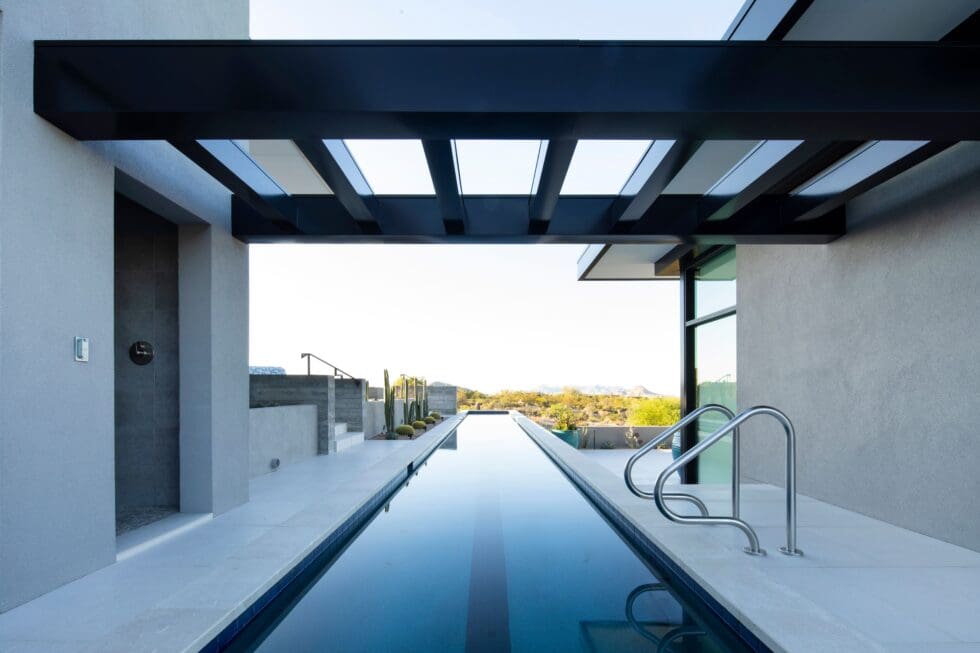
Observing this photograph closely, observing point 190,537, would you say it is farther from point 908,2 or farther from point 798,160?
point 908,2

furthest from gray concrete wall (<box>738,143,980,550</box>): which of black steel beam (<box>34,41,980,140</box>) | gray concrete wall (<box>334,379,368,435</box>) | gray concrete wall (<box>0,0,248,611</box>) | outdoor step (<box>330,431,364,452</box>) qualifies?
gray concrete wall (<box>334,379,368,435</box>)

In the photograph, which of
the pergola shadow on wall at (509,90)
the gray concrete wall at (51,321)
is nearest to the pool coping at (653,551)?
the pergola shadow on wall at (509,90)

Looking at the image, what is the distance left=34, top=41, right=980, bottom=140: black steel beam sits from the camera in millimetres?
2951

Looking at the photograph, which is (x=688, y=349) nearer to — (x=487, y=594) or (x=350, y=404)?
(x=350, y=404)

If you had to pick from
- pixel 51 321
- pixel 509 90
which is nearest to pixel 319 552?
pixel 51 321

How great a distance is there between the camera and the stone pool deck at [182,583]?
2.55 m

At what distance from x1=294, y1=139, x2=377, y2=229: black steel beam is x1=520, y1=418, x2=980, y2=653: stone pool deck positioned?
3.36 meters

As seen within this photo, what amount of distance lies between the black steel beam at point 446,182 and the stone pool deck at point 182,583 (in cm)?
257

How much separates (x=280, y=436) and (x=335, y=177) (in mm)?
4656

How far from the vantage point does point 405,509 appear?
5594 mm

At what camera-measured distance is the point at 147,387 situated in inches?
204

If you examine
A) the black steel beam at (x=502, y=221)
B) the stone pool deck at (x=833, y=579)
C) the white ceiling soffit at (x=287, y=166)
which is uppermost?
the white ceiling soffit at (x=287, y=166)

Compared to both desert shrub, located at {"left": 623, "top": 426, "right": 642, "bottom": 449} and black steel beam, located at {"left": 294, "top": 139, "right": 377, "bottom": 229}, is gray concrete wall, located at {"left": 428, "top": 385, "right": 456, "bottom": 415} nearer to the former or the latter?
desert shrub, located at {"left": 623, "top": 426, "right": 642, "bottom": 449}

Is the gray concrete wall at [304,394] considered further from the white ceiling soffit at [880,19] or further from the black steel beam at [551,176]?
the white ceiling soffit at [880,19]
